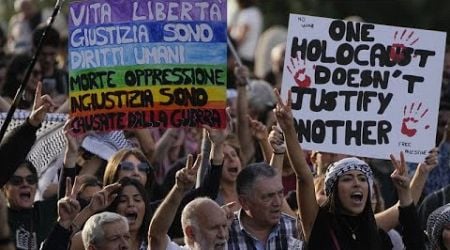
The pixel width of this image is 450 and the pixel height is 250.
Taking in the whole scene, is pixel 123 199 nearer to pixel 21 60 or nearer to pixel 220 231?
pixel 220 231

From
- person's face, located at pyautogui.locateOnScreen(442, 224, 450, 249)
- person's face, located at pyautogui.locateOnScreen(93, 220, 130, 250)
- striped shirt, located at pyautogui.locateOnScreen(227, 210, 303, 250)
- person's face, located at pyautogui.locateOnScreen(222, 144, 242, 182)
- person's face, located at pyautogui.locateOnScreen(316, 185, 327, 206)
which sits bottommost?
person's face, located at pyautogui.locateOnScreen(93, 220, 130, 250)

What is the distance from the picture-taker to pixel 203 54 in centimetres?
1262

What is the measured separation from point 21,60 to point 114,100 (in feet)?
11.0

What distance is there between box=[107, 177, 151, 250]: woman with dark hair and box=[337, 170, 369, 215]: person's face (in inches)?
43.9

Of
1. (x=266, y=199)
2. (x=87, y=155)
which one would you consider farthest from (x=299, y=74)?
(x=87, y=155)

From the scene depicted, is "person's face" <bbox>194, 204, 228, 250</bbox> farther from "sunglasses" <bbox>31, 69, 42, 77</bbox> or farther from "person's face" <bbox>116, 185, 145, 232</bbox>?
"sunglasses" <bbox>31, 69, 42, 77</bbox>

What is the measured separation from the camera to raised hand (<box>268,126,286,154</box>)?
41.6 ft

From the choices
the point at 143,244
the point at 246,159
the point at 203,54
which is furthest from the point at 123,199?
the point at 246,159

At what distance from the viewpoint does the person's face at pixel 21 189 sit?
12766mm

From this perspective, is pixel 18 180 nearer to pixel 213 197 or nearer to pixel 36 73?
pixel 213 197

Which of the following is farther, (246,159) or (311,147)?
(246,159)

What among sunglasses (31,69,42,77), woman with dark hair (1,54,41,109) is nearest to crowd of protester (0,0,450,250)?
woman with dark hair (1,54,41,109)

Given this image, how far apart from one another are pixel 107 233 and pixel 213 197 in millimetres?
1588

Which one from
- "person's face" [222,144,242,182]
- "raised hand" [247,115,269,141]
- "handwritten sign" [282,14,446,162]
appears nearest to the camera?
"handwritten sign" [282,14,446,162]
